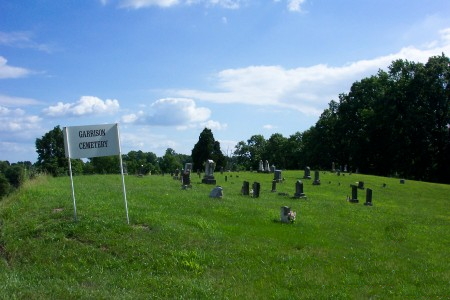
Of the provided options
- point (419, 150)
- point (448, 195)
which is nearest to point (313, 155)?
point (419, 150)

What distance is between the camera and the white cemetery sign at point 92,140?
1298 centimetres

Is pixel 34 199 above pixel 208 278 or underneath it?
above

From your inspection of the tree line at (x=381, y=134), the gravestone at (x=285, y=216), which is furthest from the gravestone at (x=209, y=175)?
the tree line at (x=381, y=134)

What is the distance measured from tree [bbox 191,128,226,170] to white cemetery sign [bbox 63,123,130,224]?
60.1 meters

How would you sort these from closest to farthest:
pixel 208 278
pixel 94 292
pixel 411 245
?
pixel 94 292 < pixel 208 278 < pixel 411 245

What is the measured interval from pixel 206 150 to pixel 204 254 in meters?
64.5

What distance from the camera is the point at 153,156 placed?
5600 inches

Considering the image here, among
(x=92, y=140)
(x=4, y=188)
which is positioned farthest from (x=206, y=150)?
(x=92, y=140)

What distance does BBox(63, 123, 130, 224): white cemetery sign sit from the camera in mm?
12984

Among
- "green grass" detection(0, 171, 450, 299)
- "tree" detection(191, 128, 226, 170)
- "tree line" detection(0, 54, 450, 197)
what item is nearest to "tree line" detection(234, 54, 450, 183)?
"tree line" detection(0, 54, 450, 197)

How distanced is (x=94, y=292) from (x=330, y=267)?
190 inches

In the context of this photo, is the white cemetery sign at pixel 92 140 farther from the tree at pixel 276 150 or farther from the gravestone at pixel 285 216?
the tree at pixel 276 150

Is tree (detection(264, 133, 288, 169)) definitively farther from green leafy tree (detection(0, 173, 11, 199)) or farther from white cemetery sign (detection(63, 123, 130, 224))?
white cemetery sign (detection(63, 123, 130, 224))

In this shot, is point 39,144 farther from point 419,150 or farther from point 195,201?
point 195,201
